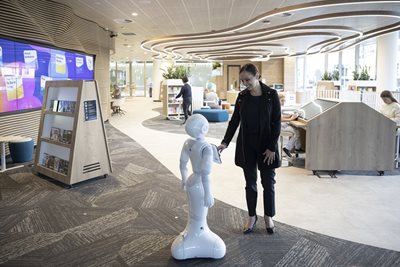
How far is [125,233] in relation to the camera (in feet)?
11.8

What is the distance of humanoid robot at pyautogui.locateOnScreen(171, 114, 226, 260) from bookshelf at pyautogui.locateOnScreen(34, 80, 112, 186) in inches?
103

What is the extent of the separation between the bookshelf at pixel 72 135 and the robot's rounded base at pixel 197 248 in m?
2.63

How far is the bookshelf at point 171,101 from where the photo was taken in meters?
14.5

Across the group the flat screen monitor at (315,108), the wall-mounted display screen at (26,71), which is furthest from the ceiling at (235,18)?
the flat screen monitor at (315,108)

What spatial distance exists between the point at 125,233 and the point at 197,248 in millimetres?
927

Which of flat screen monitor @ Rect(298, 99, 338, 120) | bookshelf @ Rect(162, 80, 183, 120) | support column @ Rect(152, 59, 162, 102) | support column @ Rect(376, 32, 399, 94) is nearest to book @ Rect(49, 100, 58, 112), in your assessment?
flat screen monitor @ Rect(298, 99, 338, 120)

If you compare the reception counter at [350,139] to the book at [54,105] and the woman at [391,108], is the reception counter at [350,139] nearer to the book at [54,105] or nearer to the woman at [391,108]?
the woman at [391,108]

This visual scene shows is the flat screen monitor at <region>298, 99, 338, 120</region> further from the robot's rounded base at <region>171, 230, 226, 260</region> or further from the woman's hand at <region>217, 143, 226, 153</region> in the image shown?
the robot's rounded base at <region>171, 230, 226, 260</region>

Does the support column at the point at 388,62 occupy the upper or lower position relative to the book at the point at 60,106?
upper

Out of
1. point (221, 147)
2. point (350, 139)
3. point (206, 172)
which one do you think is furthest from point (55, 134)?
point (350, 139)

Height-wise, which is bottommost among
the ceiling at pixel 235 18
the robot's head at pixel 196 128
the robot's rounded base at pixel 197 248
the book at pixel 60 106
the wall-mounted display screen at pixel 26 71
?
the robot's rounded base at pixel 197 248

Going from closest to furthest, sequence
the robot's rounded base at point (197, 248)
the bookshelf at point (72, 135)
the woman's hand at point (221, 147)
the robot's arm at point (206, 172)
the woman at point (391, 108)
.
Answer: the robot's arm at point (206, 172)
the robot's rounded base at point (197, 248)
the woman's hand at point (221, 147)
the bookshelf at point (72, 135)
the woman at point (391, 108)

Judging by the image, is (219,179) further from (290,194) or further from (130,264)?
(130,264)

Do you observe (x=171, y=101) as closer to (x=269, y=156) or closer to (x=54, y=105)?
(x=54, y=105)
